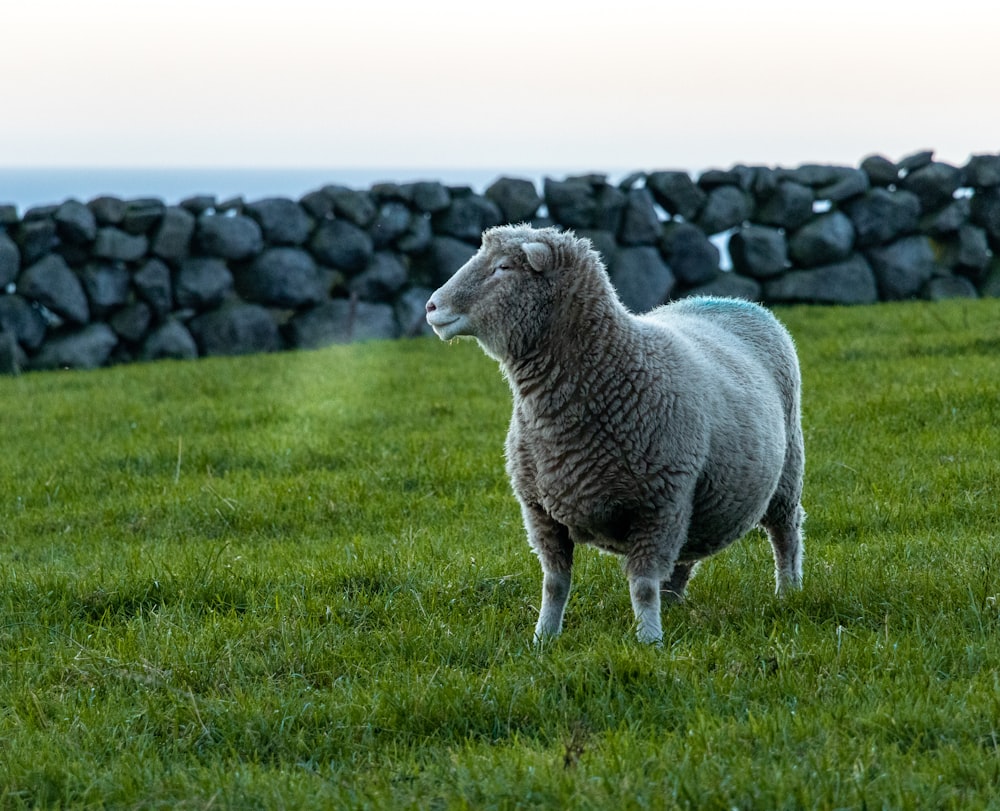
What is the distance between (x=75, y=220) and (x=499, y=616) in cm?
988

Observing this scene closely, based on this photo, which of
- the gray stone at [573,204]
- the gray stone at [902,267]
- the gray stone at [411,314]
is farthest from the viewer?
the gray stone at [902,267]

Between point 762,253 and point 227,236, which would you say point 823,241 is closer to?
point 762,253

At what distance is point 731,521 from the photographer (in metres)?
4.26

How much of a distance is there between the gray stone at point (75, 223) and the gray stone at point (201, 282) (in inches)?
40.3

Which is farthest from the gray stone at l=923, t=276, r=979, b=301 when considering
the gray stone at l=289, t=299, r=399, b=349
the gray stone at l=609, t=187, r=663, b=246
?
the gray stone at l=289, t=299, r=399, b=349

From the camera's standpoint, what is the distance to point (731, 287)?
14.5 m

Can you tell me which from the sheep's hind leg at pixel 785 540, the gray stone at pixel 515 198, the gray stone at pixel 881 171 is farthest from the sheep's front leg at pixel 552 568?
the gray stone at pixel 881 171

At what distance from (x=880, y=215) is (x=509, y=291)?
11978 mm

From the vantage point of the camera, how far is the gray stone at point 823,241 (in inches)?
573

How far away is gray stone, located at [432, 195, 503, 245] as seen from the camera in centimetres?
1415

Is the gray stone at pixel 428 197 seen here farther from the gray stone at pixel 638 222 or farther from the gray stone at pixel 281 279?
the gray stone at pixel 638 222

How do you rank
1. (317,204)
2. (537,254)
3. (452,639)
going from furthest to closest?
(317,204) < (452,639) < (537,254)

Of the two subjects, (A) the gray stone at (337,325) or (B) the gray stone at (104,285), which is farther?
(A) the gray stone at (337,325)

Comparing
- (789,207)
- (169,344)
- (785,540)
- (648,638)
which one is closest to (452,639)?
(648,638)
